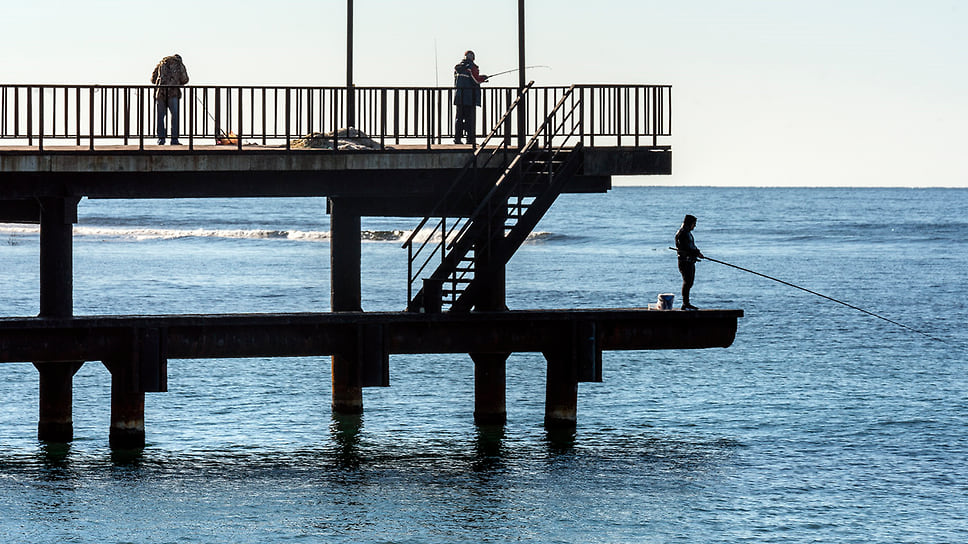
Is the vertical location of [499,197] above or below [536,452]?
above

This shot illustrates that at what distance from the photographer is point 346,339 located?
1016 inches

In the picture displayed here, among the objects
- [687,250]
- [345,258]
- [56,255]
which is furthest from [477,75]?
[56,255]

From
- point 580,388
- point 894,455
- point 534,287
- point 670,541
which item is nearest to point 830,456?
point 894,455

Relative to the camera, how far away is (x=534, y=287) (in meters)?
74.2

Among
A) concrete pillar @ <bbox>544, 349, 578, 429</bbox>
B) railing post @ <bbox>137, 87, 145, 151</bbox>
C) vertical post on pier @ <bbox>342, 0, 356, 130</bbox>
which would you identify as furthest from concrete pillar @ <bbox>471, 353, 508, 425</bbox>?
railing post @ <bbox>137, 87, 145, 151</bbox>

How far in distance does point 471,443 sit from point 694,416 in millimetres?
5975

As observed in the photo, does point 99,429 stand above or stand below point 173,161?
→ below

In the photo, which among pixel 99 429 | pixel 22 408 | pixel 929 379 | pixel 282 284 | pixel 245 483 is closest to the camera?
pixel 245 483

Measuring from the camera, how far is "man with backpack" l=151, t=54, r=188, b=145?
26688mm

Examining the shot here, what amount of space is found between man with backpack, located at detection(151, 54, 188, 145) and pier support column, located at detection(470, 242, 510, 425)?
18.4 feet

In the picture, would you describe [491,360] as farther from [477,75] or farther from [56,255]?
[56,255]

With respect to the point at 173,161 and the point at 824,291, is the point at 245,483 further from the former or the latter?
the point at 824,291

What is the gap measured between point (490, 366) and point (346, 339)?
10.5 ft

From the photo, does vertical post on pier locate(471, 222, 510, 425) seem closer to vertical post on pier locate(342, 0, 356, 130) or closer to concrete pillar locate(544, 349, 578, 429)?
concrete pillar locate(544, 349, 578, 429)
